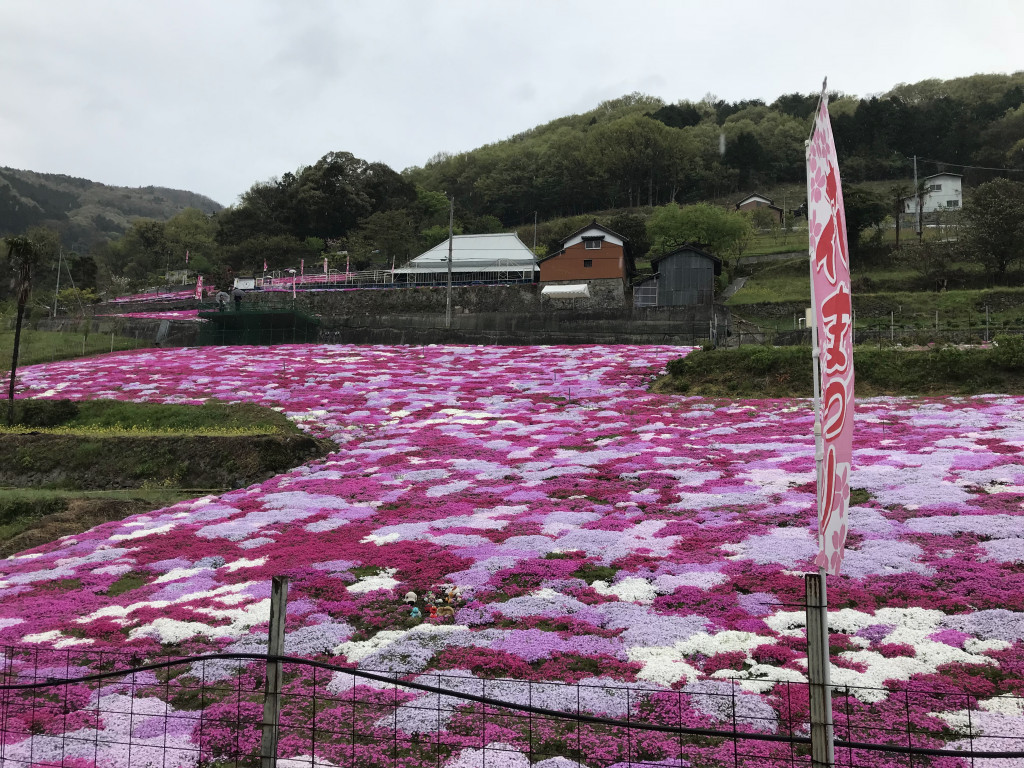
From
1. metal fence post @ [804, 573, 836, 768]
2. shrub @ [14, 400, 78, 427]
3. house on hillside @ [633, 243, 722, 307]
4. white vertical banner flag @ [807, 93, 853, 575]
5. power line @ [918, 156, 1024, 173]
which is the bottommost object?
shrub @ [14, 400, 78, 427]

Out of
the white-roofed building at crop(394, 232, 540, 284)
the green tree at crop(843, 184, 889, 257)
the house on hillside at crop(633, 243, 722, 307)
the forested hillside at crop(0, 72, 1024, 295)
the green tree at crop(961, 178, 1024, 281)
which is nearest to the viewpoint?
the house on hillside at crop(633, 243, 722, 307)

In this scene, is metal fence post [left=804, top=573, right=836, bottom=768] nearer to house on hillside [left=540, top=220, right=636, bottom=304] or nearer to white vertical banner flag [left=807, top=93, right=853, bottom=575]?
white vertical banner flag [left=807, top=93, right=853, bottom=575]

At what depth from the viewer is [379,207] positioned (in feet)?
349

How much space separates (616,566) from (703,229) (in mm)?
63235

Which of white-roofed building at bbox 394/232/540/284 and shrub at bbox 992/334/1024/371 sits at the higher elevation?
white-roofed building at bbox 394/232/540/284

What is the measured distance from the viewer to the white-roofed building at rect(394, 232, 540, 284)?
216 ft

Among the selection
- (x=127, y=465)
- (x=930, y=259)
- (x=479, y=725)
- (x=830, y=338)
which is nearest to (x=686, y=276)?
(x=930, y=259)

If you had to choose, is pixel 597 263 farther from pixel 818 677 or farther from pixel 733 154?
pixel 733 154

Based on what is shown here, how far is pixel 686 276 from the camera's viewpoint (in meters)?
54.5

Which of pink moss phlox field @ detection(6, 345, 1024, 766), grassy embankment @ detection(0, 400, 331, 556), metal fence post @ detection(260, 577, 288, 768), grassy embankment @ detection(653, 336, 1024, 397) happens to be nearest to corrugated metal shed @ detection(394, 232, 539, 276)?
grassy embankment @ detection(653, 336, 1024, 397)

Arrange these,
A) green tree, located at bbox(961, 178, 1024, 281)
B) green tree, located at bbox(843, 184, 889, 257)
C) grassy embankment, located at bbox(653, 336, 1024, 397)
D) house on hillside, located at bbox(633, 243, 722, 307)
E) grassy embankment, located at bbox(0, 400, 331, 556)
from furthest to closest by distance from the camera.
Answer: green tree, located at bbox(843, 184, 889, 257)
green tree, located at bbox(961, 178, 1024, 281)
house on hillside, located at bbox(633, 243, 722, 307)
grassy embankment, located at bbox(653, 336, 1024, 397)
grassy embankment, located at bbox(0, 400, 331, 556)

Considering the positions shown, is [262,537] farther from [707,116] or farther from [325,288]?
[707,116]

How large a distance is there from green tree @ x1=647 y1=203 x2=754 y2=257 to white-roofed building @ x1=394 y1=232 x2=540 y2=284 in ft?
44.8

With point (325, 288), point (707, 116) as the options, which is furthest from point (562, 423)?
point (707, 116)
